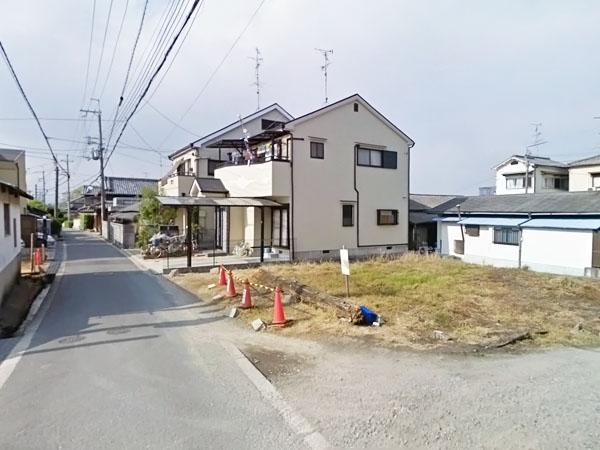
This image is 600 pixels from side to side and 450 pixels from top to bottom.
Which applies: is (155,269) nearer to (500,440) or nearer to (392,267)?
(392,267)

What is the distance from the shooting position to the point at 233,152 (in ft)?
73.9

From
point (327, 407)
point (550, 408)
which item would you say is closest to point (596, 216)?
point (550, 408)

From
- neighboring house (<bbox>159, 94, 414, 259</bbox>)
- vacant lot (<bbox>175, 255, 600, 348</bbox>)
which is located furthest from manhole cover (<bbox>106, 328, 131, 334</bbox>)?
neighboring house (<bbox>159, 94, 414, 259</bbox>)

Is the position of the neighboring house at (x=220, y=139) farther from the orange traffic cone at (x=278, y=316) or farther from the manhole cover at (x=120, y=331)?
the orange traffic cone at (x=278, y=316)

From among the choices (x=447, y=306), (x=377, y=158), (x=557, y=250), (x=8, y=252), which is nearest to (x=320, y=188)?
(x=377, y=158)

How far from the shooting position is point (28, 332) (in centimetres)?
695

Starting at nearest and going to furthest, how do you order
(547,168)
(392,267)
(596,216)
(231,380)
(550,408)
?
(550,408) → (231,380) → (392,267) → (596,216) → (547,168)

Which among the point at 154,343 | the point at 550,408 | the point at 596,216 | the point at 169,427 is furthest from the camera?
the point at 596,216

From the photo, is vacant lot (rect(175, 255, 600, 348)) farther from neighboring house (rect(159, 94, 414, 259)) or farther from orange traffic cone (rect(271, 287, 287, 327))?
neighboring house (rect(159, 94, 414, 259))

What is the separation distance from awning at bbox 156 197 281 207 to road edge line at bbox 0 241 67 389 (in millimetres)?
4685

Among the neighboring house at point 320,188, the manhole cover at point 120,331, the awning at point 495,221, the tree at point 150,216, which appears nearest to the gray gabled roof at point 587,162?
the awning at point 495,221

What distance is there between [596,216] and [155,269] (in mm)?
18008

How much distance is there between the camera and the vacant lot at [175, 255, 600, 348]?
636cm

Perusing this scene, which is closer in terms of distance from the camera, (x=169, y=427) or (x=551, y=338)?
(x=169, y=427)
